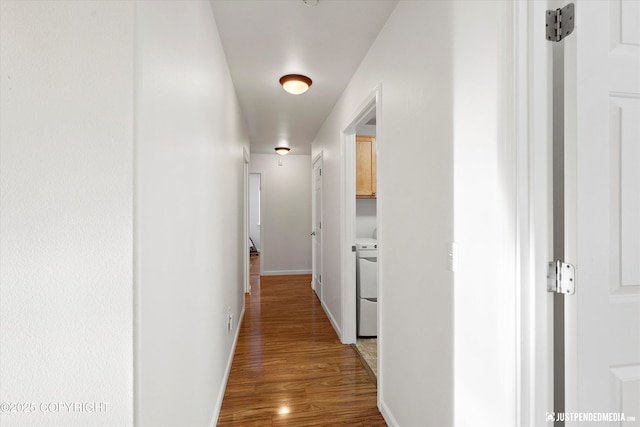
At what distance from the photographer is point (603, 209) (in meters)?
0.88

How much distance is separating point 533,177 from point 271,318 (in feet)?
11.1

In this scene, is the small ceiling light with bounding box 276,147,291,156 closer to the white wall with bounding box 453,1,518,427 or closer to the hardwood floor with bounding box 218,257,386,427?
the hardwood floor with bounding box 218,257,386,427

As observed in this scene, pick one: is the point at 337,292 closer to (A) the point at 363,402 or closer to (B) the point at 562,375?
(A) the point at 363,402

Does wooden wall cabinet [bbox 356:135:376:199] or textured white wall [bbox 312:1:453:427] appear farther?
wooden wall cabinet [bbox 356:135:376:199]

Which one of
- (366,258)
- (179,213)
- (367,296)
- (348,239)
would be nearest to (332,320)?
(367,296)

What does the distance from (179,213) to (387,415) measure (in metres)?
1.70

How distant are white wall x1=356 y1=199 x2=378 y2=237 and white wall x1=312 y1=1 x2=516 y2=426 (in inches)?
81.4

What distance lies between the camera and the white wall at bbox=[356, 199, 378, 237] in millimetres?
4102

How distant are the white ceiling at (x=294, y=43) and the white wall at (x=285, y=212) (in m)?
2.78

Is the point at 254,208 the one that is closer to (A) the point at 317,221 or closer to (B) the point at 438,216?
(A) the point at 317,221

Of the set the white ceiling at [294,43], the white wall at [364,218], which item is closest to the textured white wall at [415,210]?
the white ceiling at [294,43]

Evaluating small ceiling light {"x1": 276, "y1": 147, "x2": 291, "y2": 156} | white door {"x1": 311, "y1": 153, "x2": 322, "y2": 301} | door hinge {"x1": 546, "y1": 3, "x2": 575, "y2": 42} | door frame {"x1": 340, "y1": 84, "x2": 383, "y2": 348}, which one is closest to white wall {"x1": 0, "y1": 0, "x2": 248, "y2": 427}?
door hinge {"x1": 546, "y1": 3, "x2": 575, "y2": 42}

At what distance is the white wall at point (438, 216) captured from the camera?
1.01 meters

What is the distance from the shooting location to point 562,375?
0.94m
